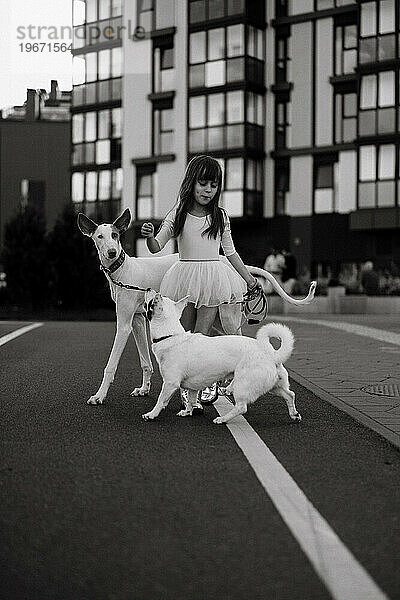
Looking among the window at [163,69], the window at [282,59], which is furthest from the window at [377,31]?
the window at [163,69]

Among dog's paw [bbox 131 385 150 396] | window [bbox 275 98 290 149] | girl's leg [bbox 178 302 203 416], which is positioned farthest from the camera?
window [bbox 275 98 290 149]

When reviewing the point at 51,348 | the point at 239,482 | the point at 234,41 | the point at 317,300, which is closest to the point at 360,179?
the point at 234,41

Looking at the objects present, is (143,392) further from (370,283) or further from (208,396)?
(370,283)

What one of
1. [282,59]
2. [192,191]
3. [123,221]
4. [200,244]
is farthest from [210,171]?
[282,59]

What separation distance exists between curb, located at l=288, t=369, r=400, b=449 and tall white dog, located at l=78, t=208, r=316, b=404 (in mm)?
874

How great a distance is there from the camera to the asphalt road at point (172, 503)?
3.50 meters

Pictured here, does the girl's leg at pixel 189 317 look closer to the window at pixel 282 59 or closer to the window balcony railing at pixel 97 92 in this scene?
the window at pixel 282 59

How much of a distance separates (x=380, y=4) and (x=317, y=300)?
59.7 feet

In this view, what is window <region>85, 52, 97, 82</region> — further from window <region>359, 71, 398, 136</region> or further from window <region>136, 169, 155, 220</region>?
window <region>359, 71, 398, 136</region>

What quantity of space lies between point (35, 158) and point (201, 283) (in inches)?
2747

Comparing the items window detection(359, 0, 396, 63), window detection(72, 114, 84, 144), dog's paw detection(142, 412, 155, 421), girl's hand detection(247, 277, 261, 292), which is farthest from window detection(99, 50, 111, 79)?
dog's paw detection(142, 412, 155, 421)

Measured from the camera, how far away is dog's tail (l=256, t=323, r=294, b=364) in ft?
22.3

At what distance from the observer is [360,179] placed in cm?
4309

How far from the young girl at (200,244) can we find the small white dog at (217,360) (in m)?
0.64
